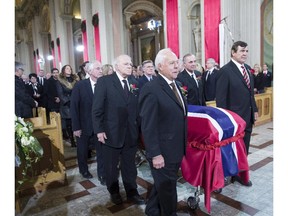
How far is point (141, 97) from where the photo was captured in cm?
206

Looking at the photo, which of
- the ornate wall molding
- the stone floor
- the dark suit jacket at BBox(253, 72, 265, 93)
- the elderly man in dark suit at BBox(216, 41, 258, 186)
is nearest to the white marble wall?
the dark suit jacket at BBox(253, 72, 265, 93)

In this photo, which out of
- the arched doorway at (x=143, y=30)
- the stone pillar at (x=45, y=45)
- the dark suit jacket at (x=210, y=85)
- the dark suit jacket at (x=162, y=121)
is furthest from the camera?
the stone pillar at (x=45, y=45)

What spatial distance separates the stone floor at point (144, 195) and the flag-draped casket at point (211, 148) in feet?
1.36

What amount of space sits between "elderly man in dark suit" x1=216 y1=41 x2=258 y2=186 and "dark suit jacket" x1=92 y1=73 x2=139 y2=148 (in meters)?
1.04

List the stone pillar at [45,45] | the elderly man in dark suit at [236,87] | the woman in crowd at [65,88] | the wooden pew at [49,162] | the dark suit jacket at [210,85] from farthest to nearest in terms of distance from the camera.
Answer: the stone pillar at [45,45]
the dark suit jacket at [210,85]
the woman in crowd at [65,88]
the wooden pew at [49,162]
the elderly man in dark suit at [236,87]

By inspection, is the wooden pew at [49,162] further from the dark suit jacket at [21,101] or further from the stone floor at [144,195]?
the dark suit jacket at [21,101]

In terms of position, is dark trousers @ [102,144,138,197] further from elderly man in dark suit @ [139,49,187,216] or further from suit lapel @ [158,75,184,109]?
suit lapel @ [158,75,184,109]

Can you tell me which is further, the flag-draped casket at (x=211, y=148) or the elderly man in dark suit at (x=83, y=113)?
the elderly man in dark suit at (x=83, y=113)

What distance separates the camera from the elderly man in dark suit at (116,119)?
2.63m

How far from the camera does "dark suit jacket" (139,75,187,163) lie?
1973 millimetres

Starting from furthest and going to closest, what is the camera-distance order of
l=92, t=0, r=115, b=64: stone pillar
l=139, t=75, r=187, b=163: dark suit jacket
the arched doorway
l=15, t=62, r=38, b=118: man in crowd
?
1. the arched doorway
2. l=92, t=0, r=115, b=64: stone pillar
3. l=15, t=62, r=38, b=118: man in crowd
4. l=139, t=75, r=187, b=163: dark suit jacket

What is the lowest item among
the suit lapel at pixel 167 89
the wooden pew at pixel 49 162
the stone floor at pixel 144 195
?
the stone floor at pixel 144 195

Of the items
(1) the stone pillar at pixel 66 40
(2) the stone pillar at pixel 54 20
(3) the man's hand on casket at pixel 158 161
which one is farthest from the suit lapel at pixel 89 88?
(2) the stone pillar at pixel 54 20
